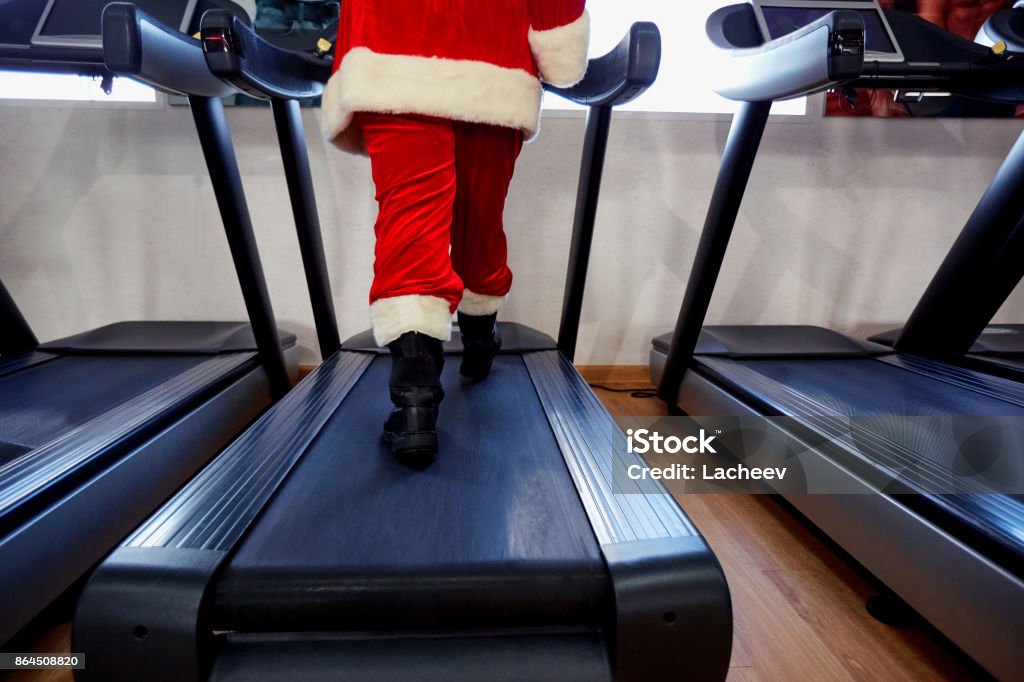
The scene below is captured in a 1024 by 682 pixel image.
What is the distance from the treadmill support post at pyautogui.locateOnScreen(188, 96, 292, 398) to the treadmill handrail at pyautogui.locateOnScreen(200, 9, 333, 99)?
34 cm

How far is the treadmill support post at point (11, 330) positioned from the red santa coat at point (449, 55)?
1.60 metres

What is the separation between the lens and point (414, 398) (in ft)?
3.54

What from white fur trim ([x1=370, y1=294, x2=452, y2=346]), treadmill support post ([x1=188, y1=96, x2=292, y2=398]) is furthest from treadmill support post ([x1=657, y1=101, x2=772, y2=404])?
treadmill support post ([x1=188, y1=96, x2=292, y2=398])

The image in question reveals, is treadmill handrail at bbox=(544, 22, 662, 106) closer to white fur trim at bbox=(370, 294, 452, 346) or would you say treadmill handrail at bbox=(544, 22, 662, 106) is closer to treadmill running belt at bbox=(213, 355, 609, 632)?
white fur trim at bbox=(370, 294, 452, 346)

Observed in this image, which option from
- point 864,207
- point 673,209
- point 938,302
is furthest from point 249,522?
point 864,207

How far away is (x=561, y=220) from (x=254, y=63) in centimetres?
134

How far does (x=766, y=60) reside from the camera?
1.55m

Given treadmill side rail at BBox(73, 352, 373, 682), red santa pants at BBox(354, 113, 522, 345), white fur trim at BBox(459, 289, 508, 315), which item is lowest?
treadmill side rail at BBox(73, 352, 373, 682)

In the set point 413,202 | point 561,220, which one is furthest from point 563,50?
point 561,220

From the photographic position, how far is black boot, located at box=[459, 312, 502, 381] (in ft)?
5.08

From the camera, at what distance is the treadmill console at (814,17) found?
1813 millimetres

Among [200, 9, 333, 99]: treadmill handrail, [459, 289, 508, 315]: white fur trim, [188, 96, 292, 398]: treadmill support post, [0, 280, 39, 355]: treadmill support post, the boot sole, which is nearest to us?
the boot sole

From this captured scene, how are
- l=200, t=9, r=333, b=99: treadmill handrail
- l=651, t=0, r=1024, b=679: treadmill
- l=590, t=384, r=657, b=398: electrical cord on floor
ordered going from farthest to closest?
1. l=590, t=384, r=657, b=398: electrical cord on floor
2. l=200, t=9, r=333, b=99: treadmill handrail
3. l=651, t=0, r=1024, b=679: treadmill

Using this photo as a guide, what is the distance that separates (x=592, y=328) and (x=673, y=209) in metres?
0.61
